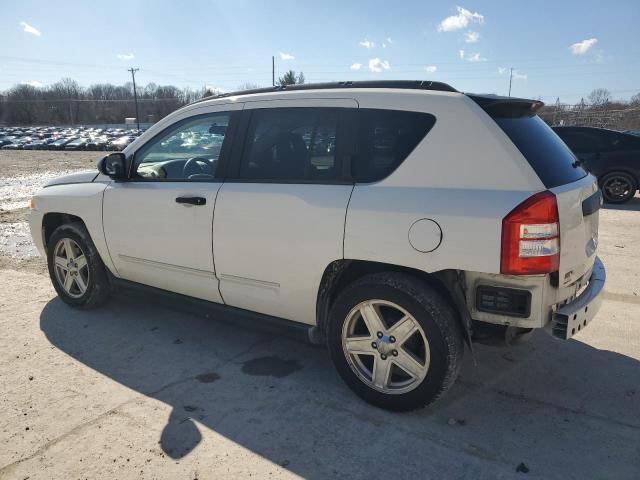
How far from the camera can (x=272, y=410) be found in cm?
314

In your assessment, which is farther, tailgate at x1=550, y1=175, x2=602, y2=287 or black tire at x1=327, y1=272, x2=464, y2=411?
black tire at x1=327, y1=272, x2=464, y2=411

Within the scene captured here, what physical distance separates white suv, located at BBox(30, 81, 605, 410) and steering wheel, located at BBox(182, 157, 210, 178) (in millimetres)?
12

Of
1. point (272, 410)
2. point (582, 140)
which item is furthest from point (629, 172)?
point (272, 410)

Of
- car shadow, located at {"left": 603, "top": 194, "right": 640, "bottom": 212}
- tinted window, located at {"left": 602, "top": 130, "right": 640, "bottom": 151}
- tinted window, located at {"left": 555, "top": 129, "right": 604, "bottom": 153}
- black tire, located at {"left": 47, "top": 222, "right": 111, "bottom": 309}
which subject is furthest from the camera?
tinted window, located at {"left": 555, "top": 129, "right": 604, "bottom": 153}

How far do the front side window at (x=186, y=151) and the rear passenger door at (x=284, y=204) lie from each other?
0.80ft

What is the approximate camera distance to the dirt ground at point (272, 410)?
263cm

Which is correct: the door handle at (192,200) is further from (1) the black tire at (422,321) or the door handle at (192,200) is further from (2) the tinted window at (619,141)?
(2) the tinted window at (619,141)

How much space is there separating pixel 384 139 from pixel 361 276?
0.85 meters

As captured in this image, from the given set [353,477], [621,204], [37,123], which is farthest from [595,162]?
[37,123]

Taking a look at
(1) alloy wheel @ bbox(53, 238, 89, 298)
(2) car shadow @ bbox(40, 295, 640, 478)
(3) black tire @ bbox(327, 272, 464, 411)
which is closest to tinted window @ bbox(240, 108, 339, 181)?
(3) black tire @ bbox(327, 272, 464, 411)

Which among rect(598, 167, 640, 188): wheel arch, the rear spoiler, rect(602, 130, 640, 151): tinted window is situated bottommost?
rect(598, 167, 640, 188): wheel arch

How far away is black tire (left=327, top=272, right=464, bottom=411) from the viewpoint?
2818 mm

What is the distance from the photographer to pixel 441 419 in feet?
9.95

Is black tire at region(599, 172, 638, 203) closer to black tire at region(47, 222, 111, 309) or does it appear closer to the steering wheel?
the steering wheel
